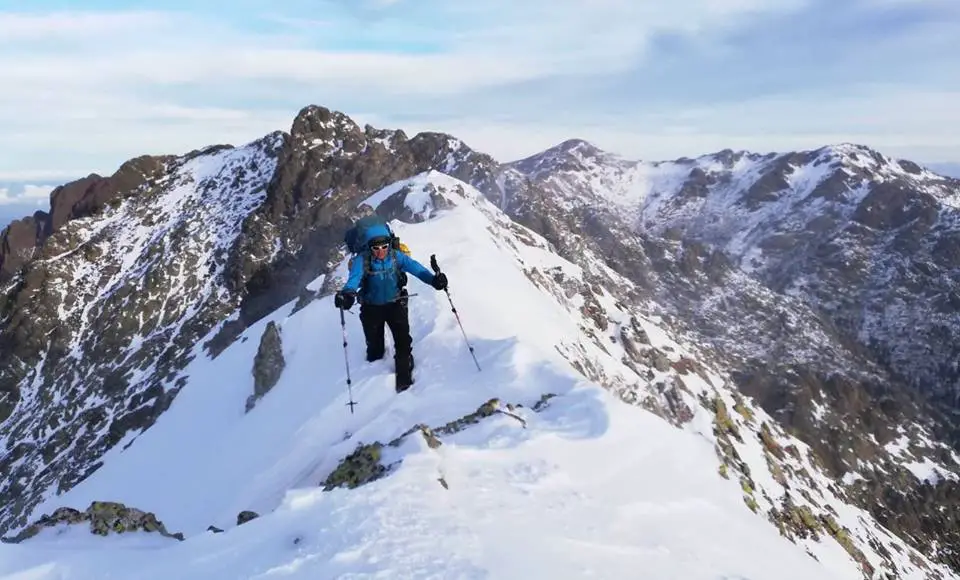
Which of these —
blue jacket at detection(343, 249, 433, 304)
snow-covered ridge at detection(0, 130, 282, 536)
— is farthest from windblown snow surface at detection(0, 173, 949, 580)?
Result: snow-covered ridge at detection(0, 130, 282, 536)

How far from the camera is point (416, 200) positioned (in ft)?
193

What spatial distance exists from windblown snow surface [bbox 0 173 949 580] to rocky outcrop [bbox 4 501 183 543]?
24 centimetres

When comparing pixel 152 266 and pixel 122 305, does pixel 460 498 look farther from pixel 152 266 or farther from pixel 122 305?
pixel 152 266

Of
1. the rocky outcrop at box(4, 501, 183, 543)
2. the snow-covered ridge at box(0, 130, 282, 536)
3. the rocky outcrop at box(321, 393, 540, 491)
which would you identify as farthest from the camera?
the snow-covered ridge at box(0, 130, 282, 536)

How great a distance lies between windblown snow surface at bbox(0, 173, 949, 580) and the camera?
8.75 m

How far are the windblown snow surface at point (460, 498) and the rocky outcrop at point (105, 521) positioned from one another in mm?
241

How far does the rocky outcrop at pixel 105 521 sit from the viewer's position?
1153 cm

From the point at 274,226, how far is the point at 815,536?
96.6 m

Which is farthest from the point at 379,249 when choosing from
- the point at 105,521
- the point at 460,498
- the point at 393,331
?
the point at 105,521

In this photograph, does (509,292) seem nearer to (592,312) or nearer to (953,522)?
(592,312)

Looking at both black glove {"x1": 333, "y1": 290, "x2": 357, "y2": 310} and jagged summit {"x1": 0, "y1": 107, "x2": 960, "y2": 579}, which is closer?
jagged summit {"x1": 0, "y1": 107, "x2": 960, "y2": 579}

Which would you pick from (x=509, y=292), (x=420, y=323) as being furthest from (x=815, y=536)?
(x=420, y=323)

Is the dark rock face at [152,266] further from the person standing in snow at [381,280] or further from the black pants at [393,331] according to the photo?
the person standing in snow at [381,280]

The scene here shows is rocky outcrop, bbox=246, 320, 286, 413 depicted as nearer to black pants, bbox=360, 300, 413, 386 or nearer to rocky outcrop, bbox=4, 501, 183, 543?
black pants, bbox=360, 300, 413, 386
